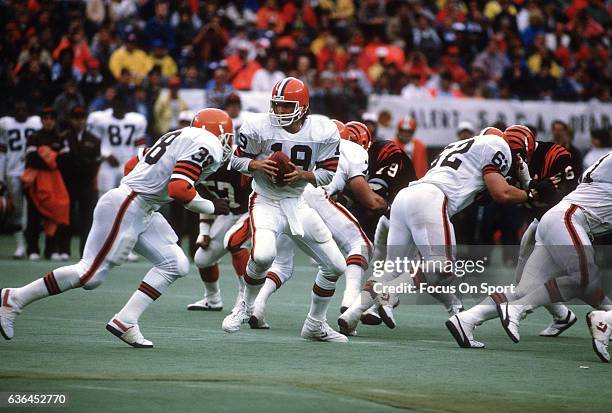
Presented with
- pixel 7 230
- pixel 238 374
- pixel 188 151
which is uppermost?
pixel 188 151

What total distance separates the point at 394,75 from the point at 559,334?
916 cm

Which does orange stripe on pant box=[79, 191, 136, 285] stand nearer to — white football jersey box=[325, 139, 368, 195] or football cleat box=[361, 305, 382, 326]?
white football jersey box=[325, 139, 368, 195]

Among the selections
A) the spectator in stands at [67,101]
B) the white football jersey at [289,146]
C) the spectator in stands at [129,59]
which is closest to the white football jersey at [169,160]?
the white football jersey at [289,146]

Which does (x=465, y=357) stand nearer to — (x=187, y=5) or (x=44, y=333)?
(x=44, y=333)

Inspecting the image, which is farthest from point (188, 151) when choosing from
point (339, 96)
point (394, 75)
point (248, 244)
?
point (394, 75)

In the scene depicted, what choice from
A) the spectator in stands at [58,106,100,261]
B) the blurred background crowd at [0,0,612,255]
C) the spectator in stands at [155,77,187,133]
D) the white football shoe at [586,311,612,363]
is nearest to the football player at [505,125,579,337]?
the white football shoe at [586,311,612,363]

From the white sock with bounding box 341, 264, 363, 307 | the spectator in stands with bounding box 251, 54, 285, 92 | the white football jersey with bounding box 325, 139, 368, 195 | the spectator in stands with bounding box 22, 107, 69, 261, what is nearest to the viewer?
the white football jersey with bounding box 325, 139, 368, 195

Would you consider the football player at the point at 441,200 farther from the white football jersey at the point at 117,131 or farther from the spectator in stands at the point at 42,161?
the white football jersey at the point at 117,131

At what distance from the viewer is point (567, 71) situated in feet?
67.9

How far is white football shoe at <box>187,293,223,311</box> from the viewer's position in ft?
34.0

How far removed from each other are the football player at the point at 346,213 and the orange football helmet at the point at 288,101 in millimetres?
1011

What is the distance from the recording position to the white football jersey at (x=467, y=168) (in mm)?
8461

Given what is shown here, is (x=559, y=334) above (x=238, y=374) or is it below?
below

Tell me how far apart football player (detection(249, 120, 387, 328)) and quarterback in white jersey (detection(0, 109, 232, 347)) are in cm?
148
